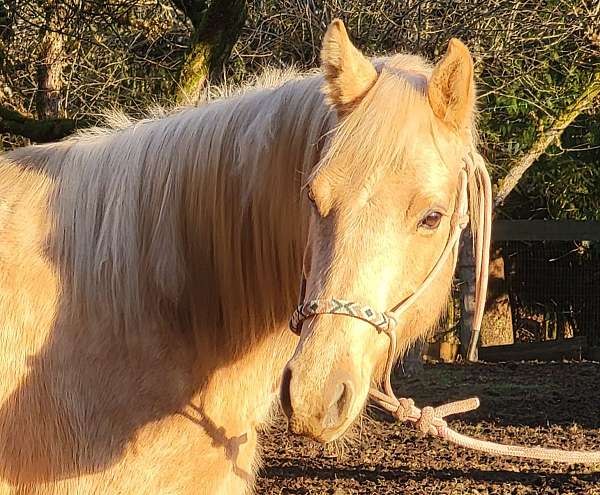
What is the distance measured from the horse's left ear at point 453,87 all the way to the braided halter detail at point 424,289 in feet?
0.47

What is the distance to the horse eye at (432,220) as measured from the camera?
6.94 ft

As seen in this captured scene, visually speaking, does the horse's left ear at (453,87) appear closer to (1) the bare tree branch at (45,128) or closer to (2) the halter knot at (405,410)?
(2) the halter knot at (405,410)

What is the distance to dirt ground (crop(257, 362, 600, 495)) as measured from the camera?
5422 millimetres

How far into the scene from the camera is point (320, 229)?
209cm

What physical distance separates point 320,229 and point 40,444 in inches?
41.8

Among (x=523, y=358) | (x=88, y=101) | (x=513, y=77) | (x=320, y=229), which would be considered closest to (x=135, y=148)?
(x=320, y=229)

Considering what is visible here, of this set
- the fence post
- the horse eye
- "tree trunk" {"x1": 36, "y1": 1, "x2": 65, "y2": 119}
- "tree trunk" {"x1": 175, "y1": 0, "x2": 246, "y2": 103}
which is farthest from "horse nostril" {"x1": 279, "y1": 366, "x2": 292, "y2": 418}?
the fence post

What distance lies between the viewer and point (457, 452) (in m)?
6.23

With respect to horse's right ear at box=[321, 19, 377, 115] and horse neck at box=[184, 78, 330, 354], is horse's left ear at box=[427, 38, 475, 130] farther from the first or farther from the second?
horse neck at box=[184, 78, 330, 354]

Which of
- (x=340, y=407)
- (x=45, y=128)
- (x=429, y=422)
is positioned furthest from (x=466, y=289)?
(x=340, y=407)

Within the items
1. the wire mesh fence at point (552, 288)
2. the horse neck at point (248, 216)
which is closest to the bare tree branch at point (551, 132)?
the wire mesh fence at point (552, 288)

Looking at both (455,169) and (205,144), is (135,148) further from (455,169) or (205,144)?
(455,169)

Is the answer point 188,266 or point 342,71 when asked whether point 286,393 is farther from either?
point 342,71

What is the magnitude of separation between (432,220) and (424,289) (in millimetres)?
189
